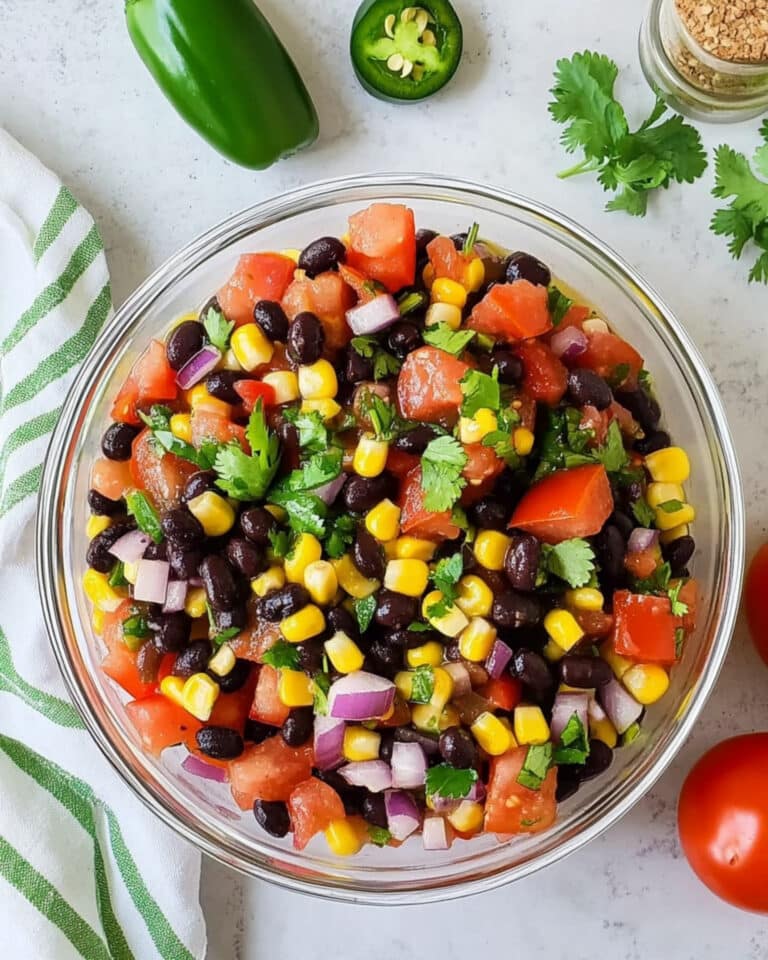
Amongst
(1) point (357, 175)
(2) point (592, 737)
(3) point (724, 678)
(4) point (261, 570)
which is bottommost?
(3) point (724, 678)

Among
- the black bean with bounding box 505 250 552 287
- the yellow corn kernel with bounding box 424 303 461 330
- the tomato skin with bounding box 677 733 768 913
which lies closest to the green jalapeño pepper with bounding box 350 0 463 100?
the black bean with bounding box 505 250 552 287

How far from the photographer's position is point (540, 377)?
2.32 metres

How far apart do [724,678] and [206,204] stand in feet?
6.82

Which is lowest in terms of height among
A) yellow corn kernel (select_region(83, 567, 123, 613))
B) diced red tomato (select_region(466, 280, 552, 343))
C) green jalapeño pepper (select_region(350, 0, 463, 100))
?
yellow corn kernel (select_region(83, 567, 123, 613))

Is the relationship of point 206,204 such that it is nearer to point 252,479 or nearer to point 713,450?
point 252,479

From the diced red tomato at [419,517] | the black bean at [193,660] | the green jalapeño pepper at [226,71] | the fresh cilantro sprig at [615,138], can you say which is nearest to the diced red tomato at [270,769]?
the black bean at [193,660]

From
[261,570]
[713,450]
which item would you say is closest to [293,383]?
[261,570]

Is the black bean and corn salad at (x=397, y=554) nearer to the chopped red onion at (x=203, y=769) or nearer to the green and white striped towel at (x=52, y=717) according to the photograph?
the chopped red onion at (x=203, y=769)

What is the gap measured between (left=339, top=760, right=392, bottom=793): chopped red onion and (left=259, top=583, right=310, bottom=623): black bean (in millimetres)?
395

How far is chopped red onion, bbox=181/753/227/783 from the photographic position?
8.22 feet

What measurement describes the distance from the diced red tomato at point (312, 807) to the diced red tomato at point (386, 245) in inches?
46.6

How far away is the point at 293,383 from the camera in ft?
7.82

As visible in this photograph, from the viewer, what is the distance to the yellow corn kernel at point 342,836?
2.41 meters

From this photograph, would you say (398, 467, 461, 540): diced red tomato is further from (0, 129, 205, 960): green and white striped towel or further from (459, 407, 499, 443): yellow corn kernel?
(0, 129, 205, 960): green and white striped towel
